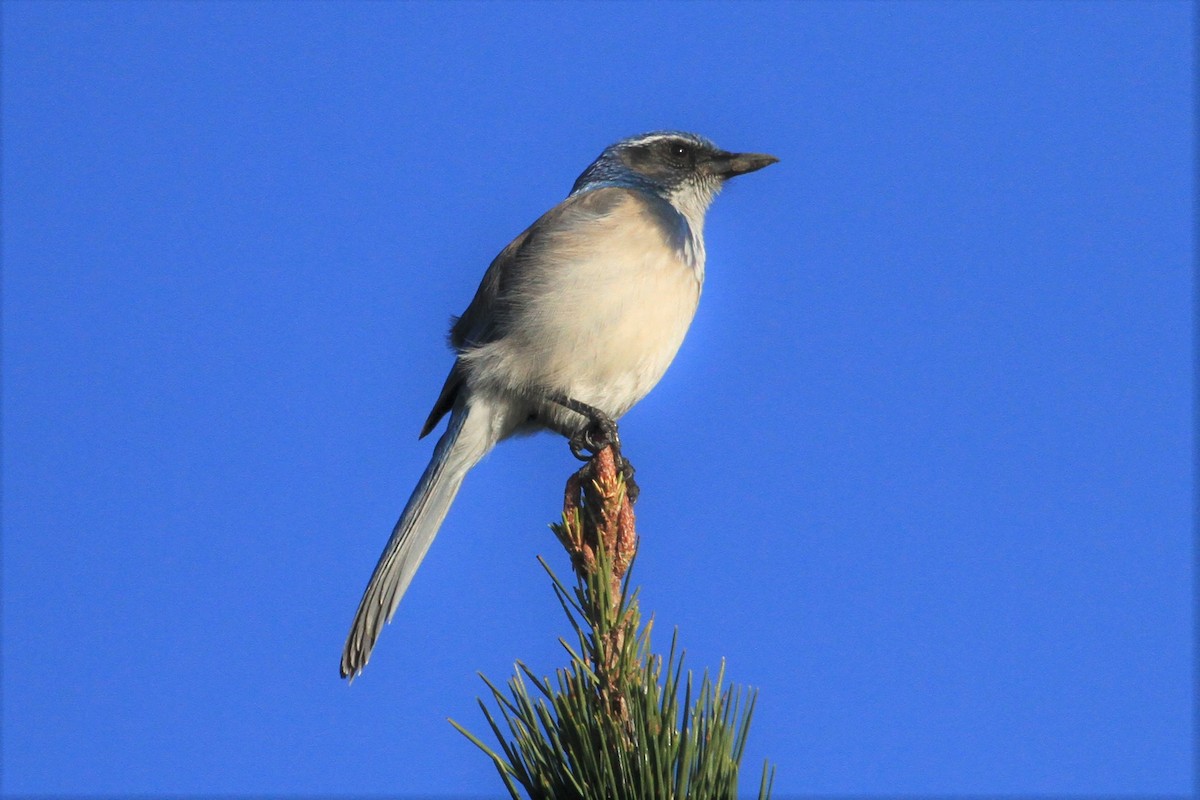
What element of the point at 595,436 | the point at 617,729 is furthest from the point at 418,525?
the point at 617,729

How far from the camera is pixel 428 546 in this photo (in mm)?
5875

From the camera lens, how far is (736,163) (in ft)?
24.1

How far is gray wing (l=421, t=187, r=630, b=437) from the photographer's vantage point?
21.7 ft

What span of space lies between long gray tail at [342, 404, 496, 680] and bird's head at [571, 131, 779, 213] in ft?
6.15

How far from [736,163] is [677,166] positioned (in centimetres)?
40

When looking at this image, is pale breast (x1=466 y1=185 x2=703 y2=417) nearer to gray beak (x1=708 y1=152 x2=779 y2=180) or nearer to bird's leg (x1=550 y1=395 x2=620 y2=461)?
bird's leg (x1=550 y1=395 x2=620 y2=461)

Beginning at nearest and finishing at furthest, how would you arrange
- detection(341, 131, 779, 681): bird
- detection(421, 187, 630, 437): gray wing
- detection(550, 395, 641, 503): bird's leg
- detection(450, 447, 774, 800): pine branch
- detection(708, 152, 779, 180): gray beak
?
1. detection(450, 447, 774, 800): pine branch
2. detection(550, 395, 641, 503): bird's leg
3. detection(341, 131, 779, 681): bird
4. detection(421, 187, 630, 437): gray wing
5. detection(708, 152, 779, 180): gray beak

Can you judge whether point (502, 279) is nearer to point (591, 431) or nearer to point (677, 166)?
point (591, 431)

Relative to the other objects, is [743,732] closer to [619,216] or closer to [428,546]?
[428,546]

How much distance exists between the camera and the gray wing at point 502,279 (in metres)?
6.63

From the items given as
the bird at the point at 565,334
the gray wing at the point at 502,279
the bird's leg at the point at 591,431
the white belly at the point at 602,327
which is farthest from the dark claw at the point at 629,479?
the gray wing at the point at 502,279

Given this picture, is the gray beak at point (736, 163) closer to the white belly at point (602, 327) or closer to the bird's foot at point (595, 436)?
the white belly at point (602, 327)

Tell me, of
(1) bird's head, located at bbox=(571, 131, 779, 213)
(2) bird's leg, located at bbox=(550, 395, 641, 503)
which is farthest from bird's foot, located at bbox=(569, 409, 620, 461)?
(1) bird's head, located at bbox=(571, 131, 779, 213)

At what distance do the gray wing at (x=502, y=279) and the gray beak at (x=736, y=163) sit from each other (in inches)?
30.3
